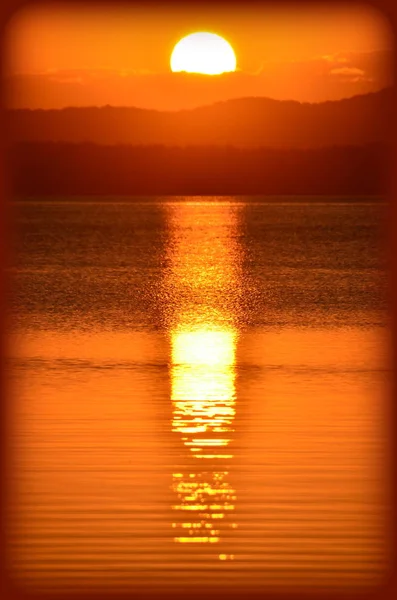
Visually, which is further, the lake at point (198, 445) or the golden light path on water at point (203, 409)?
the golden light path on water at point (203, 409)

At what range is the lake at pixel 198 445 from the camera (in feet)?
21.8

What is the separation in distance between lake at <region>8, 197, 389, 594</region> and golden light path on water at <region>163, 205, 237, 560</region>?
2 cm

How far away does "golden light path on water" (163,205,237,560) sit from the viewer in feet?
24.4

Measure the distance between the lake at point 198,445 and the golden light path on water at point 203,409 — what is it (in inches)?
0.8

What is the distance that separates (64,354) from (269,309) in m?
6.16

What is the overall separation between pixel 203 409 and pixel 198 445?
144 centimetres

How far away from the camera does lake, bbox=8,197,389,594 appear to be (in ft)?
21.8

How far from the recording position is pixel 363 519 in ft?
24.2

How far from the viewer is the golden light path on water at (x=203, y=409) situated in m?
7.45

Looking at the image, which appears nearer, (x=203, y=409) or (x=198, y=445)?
(x=198, y=445)

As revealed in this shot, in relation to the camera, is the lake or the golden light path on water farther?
the golden light path on water

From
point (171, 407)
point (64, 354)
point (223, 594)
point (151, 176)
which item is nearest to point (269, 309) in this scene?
point (64, 354)

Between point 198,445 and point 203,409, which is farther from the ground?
point 203,409

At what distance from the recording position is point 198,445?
30.0ft
